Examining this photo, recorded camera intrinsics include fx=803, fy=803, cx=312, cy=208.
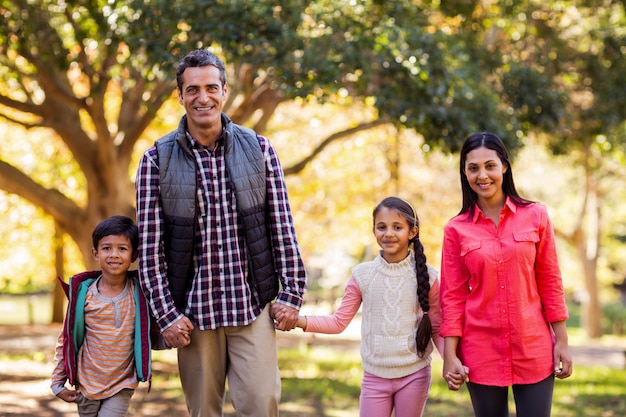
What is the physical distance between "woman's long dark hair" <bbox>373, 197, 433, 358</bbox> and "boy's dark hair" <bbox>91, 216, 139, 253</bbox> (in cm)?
134

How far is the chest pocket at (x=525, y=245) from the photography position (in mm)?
4020

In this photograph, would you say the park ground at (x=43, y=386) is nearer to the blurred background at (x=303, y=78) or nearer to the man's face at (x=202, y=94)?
the blurred background at (x=303, y=78)

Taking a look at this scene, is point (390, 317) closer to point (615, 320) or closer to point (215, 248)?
point (215, 248)

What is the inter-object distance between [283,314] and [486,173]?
1279mm

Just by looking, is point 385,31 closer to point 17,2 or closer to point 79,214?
point 17,2

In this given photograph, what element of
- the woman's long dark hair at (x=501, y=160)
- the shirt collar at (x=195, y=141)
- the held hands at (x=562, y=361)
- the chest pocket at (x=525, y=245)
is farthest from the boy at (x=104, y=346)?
the held hands at (x=562, y=361)

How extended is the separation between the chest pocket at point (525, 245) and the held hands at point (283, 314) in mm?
1176

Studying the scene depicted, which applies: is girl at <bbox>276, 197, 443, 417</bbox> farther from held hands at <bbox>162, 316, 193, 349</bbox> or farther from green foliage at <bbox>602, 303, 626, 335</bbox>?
green foliage at <bbox>602, 303, 626, 335</bbox>

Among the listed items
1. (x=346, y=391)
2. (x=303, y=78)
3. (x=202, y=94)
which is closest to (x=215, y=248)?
(x=202, y=94)

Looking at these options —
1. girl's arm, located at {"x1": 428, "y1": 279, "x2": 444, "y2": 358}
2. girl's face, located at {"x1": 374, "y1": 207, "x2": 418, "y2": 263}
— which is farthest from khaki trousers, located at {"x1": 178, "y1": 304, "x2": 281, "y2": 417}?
girl's arm, located at {"x1": 428, "y1": 279, "x2": 444, "y2": 358}

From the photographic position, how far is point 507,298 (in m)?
4.03

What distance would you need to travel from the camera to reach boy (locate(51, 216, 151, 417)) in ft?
14.0

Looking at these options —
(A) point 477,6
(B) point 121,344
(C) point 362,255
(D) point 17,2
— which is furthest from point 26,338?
(C) point 362,255

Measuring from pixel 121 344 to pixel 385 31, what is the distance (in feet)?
17.0
